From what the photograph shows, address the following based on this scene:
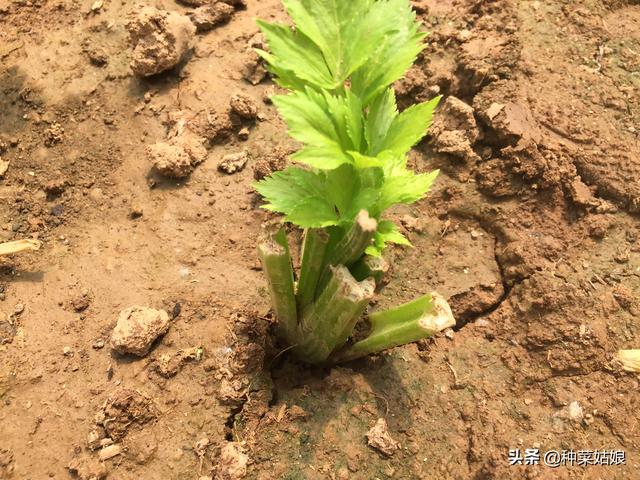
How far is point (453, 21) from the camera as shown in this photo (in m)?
2.92

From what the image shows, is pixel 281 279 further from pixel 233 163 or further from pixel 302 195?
→ pixel 233 163

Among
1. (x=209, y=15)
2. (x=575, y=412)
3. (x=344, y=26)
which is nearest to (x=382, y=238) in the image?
(x=344, y=26)

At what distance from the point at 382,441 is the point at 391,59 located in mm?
1403

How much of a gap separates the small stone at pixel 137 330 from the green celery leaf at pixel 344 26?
1225 mm

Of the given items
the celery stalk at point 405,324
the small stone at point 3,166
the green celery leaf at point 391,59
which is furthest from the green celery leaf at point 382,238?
the small stone at point 3,166

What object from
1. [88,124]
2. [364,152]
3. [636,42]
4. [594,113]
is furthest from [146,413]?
[636,42]

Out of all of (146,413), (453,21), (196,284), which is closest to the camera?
(146,413)

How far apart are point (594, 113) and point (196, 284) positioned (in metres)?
2.17

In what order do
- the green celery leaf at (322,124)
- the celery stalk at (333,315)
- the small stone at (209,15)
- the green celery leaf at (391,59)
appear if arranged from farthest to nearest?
the small stone at (209,15), the celery stalk at (333,315), the green celery leaf at (391,59), the green celery leaf at (322,124)

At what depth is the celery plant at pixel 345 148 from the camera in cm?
149

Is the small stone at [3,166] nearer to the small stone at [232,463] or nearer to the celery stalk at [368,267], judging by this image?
the small stone at [232,463]

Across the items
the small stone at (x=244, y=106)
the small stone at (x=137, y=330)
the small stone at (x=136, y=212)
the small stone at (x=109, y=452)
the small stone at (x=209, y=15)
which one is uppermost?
the small stone at (x=209, y=15)

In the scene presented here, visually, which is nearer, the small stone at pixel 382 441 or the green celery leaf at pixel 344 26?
the green celery leaf at pixel 344 26

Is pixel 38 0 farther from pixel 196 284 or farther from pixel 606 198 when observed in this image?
pixel 606 198
